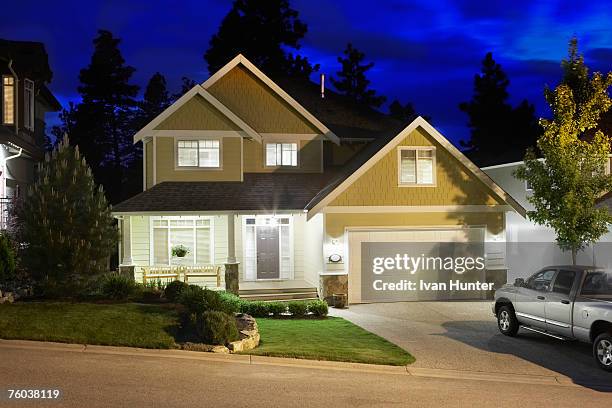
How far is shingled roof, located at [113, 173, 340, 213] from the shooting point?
2291 cm

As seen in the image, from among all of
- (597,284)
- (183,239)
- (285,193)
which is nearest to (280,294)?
(285,193)

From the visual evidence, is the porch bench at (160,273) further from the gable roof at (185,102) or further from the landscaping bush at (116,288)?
the landscaping bush at (116,288)

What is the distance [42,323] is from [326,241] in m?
9.73

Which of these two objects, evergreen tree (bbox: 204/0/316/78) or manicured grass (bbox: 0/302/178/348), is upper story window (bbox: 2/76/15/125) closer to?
manicured grass (bbox: 0/302/178/348)

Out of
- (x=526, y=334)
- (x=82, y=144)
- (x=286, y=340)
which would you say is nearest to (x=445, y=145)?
(x=526, y=334)

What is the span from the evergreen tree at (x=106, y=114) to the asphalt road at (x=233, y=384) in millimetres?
38051

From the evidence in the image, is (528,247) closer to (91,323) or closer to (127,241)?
(127,241)

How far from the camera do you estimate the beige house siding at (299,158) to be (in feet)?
87.2

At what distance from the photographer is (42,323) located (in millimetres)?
14305

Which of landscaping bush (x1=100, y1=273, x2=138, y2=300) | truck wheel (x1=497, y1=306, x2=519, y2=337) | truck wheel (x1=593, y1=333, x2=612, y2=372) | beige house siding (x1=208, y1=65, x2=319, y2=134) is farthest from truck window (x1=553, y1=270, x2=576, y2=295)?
beige house siding (x1=208, y1=65, x2=319, y2=134)

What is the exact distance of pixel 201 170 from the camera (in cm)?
2502

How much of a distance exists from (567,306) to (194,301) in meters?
7.70

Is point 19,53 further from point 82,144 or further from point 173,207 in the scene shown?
point 82,144

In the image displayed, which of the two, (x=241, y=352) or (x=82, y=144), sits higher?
(x=82, y=144)
